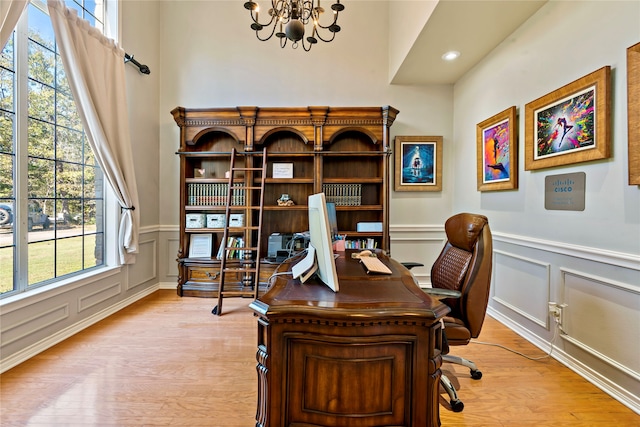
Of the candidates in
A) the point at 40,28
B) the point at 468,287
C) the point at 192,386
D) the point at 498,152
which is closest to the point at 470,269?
the point at 468,287

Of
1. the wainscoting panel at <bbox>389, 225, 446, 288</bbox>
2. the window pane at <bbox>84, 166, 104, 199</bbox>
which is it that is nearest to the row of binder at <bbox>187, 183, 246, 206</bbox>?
the window pane at <bbox>84, 166, 104, 199</bbox>

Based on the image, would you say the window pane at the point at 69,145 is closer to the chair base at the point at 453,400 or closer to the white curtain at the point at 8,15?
the white curtain at the point at 8,15

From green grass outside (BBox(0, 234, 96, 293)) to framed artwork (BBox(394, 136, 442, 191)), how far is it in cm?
354

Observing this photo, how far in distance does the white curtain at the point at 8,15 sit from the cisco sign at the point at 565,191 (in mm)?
3803

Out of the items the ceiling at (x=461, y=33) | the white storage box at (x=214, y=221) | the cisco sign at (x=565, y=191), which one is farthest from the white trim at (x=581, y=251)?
the white storage box at (x=214, y=221)

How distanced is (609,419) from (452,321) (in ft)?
3.11

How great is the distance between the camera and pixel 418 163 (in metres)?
3.81

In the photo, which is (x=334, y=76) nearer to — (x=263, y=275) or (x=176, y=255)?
(x=263, y=275)

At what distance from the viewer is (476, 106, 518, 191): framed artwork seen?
8.52 feet

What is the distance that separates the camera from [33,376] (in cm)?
190

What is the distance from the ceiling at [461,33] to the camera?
2.25 meters

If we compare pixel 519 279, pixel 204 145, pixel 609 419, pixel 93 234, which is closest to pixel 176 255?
pixel 93 234

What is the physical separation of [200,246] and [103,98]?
6.13 feet

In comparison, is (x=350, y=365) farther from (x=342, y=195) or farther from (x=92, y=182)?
(x=92, y=182)
